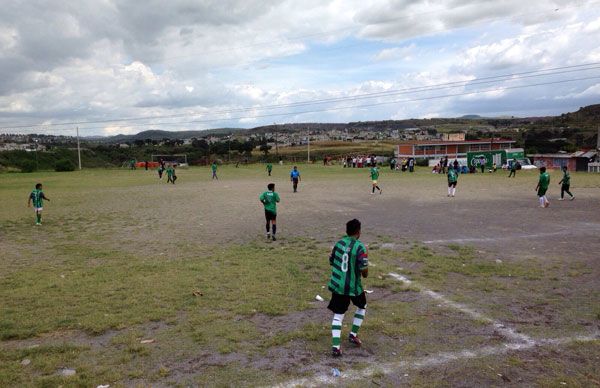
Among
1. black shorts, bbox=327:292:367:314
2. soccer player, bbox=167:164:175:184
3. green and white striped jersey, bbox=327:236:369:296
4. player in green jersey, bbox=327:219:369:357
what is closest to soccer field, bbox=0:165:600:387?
player in green jersey, bbox=327:219:369:357

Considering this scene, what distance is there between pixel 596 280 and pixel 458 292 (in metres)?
2.92

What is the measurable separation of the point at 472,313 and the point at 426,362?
2081 millimetres

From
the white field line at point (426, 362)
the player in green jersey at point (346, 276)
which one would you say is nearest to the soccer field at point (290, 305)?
the white field line at point (426, 362)

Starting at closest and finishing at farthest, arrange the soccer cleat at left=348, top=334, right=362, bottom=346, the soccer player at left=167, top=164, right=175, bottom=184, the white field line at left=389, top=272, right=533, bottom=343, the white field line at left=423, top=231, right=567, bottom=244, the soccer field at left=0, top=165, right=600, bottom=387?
the soccer field at left=0, top=165, right=600, bottom=387 → the soccer cleat at left=348, top=334, right=362, bottom=346 → the white field line at left=389, top=272, right=533, bottom=343 → the white field line at left=423, top=231, right=567, bottom=244 → the soccer player at left=167, top=164, right=175, bottom=184

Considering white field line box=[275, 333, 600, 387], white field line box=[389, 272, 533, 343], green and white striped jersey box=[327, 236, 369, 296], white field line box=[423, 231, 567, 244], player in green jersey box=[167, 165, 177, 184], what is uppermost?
green and white striped jersey box=[327, 236, 369, 296]

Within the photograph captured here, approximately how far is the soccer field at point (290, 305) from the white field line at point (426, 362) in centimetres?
2

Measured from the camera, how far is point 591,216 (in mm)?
17234

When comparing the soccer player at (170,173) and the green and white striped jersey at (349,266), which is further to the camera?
the soccer player at (170,173)

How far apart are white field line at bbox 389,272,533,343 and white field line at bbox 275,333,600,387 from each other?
0.73ft

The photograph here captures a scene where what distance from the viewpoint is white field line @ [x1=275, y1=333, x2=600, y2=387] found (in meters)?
5.21

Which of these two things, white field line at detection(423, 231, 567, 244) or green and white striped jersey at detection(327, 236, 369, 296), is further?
white field line at detection(423, 231, 567, 244)

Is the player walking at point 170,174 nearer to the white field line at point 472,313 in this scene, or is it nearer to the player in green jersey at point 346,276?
the white field line at point 472,313

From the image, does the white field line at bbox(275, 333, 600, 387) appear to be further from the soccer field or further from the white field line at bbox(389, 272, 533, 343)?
the white field line at bbox(389, 272, 533, 343)

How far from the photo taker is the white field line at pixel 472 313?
6.41 meters
